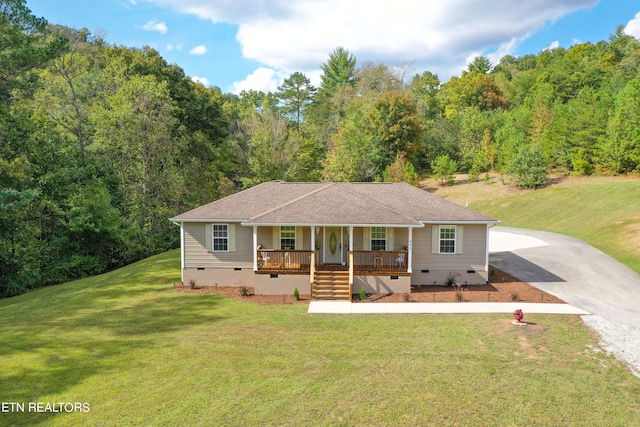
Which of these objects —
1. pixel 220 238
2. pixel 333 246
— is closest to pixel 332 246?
pixel 333 246

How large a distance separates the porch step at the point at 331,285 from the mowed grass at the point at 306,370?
1.97 metres

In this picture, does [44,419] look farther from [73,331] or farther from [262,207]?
[262,207]

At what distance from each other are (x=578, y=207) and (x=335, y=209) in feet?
93.5

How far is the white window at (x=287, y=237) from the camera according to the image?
1955cm

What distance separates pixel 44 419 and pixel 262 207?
1354cm

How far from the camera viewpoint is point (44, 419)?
8109mm

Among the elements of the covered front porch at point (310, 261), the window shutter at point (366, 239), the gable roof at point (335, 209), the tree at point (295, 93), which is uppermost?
the tree at point (295, 93)

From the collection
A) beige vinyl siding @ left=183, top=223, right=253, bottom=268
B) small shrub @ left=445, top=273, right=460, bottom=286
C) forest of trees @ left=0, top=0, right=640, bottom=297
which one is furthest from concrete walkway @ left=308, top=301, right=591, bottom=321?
forest of trees @ left=0, top=0, right=640, bottom=297

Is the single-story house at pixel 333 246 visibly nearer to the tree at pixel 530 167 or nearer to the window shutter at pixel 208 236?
the window shutter at pixel 208 236

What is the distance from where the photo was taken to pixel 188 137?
41.0m

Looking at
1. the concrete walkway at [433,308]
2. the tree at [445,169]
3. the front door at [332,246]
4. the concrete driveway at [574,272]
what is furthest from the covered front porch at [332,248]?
the tree at [445,169]

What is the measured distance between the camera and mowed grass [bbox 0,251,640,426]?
27.3 feet

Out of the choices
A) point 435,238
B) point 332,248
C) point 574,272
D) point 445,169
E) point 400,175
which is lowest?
point 574,272

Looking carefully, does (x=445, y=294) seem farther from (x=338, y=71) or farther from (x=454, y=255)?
(x=338, y=71)
